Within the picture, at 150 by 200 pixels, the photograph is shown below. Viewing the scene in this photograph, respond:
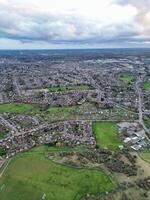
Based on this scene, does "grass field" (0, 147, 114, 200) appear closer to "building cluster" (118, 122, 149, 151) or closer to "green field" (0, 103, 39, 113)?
"building cluster" (118, 122, 149, 151)

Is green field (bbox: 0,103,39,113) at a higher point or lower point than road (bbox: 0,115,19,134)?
lower

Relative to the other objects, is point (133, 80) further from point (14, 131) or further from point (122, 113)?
point (14, 131)

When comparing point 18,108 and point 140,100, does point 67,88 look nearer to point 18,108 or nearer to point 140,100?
point 140,100

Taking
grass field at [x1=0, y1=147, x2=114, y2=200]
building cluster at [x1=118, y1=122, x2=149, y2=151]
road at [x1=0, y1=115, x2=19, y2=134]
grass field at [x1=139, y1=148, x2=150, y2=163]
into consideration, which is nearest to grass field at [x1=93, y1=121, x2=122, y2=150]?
building cluster at [x1=118, y1=122, x2=149, y2=151]

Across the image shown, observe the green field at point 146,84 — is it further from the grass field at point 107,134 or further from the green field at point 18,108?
the green field at point 18,108

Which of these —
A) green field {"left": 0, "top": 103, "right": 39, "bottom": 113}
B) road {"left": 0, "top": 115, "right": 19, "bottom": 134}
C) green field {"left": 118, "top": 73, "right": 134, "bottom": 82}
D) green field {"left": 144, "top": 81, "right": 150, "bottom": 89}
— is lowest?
green field {"left": 118, "top": 73, "right": 134, "bottom": 82}

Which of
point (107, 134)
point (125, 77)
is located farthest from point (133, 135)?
point (125, 77)
